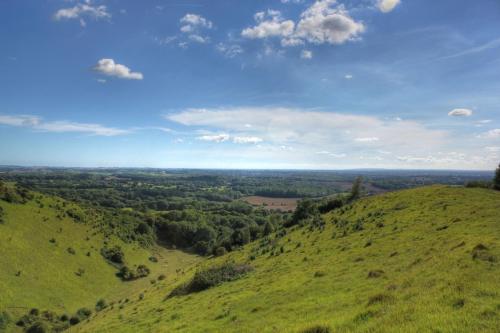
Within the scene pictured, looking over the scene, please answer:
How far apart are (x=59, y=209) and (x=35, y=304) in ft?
160

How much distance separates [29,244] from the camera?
220ft

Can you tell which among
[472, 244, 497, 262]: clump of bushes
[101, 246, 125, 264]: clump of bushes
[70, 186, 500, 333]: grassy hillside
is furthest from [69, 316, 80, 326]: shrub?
[472, 244, 497, 262]: clump of bushes

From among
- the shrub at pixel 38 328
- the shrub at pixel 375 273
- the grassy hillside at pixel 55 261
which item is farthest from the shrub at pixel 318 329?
the grassy hillside at pixel 55 261

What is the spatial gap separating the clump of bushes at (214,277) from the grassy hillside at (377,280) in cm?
169

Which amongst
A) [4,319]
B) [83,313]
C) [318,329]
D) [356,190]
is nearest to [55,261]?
[83,313]

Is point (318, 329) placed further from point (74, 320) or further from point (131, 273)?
point (131, 273)

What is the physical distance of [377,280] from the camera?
17469 millimetres

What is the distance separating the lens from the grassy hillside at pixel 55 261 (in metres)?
53.2

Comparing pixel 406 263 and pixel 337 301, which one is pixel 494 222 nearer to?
pixel 406 263

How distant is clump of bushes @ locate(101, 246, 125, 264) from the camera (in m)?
84.2

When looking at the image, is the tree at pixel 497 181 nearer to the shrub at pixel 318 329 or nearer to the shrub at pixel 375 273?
the shrub at pixel 375 273

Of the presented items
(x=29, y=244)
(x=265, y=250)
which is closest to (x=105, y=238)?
(x=29, y=244)

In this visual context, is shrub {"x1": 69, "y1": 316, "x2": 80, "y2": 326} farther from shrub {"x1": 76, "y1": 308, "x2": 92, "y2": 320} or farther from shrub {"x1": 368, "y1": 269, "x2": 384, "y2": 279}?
shrub {"x1": 368, "y1": 269, "x2": 384, "y2": 279}

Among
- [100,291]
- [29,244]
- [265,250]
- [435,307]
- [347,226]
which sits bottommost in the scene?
[100,291]
